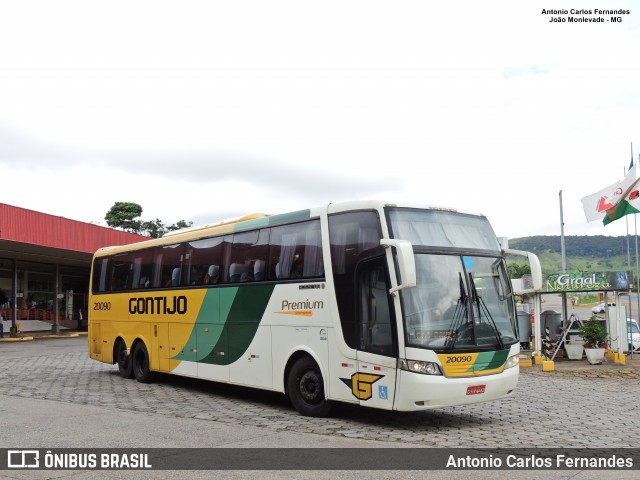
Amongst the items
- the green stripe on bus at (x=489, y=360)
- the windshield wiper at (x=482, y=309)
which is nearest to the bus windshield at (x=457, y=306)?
the windshield wiper at (x=482, y=309)

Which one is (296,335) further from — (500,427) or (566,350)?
(566,350)

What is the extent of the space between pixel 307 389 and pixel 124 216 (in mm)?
88261

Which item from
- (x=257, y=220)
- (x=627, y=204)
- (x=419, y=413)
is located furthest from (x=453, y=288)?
(x=627, y=204)

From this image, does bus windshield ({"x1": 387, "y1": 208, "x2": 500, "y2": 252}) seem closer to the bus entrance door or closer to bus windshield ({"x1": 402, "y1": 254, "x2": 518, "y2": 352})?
bus windshield ({"x1": 402, "y1": 254, "x2": 518, "y2": 352})

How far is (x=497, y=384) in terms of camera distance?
9.74 meters

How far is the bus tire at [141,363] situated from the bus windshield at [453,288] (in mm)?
8433

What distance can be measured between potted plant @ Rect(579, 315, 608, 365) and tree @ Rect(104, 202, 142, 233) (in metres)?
82.2

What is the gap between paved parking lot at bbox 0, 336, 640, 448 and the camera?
903 centimetres

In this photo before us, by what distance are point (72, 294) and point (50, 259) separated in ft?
32.5

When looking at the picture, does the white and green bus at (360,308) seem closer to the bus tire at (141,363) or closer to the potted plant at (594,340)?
the bus tire at (141,363)

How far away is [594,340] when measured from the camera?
1886 centimetres

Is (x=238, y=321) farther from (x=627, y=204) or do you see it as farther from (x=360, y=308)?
(x=627, y=204)

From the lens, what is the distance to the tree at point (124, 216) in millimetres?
94500

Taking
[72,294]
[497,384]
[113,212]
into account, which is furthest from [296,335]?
[113,212]
